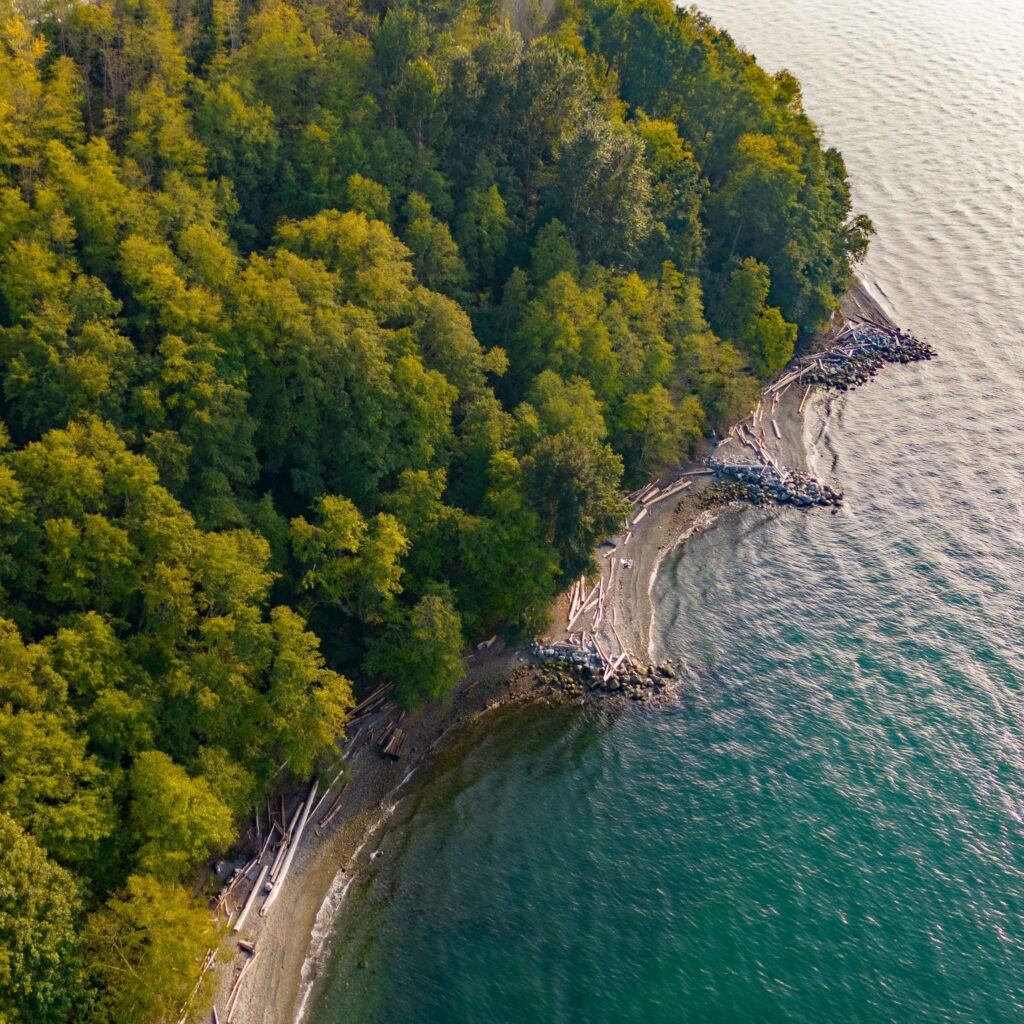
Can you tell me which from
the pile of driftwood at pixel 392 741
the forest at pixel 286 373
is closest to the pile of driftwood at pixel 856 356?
the forest at pixel 286 373

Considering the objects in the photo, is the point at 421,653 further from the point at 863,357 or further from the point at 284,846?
the point at 863,357

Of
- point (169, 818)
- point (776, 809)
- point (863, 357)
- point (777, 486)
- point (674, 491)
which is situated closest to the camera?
point (169, 818)

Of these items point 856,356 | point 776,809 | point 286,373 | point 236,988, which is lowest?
point 776,809

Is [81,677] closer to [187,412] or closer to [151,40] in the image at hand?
[187,412]

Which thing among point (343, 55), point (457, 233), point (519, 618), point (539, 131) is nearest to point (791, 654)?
point (519, 618)

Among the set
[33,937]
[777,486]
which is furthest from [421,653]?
[777,486]
